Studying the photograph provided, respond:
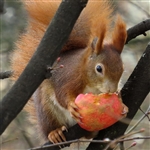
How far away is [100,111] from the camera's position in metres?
1.55

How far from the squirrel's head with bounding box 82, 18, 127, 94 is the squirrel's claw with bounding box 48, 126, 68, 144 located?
19 centimetres

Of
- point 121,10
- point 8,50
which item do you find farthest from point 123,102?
point 121,10

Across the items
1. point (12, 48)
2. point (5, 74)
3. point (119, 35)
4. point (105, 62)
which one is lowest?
point (12, 48)

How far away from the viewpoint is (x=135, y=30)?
191 cm

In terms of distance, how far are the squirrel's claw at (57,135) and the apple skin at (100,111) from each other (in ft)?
0.64

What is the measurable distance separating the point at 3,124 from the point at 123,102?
60 cm

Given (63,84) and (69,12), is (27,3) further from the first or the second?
(69,12)

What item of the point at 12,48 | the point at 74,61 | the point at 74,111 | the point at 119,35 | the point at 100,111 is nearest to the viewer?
the point at 100,111

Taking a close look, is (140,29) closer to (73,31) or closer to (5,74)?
(73,31)

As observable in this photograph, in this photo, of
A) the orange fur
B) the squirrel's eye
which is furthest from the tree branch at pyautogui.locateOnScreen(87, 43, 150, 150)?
the orange fur

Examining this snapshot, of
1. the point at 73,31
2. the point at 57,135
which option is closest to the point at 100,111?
the point at 57,135

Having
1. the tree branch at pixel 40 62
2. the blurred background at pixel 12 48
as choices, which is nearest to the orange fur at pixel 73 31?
the tree branch at pixel 40 62

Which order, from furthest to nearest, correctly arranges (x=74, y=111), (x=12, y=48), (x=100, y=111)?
1. (x=12, y=48)
2. (x=74, y=111)
3. (x=100, y=111)

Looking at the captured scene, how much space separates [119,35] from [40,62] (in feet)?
2.14
